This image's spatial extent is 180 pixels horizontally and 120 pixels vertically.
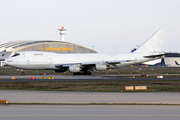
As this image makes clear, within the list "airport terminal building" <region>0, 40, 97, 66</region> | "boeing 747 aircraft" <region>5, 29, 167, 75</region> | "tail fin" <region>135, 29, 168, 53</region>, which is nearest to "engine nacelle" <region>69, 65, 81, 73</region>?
"boeing 747 aircraft" <region>5, 29, 167, 75</region>

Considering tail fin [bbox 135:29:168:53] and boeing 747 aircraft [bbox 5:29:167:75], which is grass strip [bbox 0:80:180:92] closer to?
boeing 747 aircraft [bbox 5:29:167:75]

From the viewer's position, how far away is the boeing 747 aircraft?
51.3m

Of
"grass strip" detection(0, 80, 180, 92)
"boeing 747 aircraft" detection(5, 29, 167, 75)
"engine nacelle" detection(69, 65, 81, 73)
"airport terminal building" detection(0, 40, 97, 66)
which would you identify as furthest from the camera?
"airport terminal building" detection(0, 40, 97, 66)

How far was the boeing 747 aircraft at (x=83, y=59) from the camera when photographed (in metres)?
51.3

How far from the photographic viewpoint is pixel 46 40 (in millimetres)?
139000

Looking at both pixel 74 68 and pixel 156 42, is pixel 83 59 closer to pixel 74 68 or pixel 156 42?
pixel 74 68

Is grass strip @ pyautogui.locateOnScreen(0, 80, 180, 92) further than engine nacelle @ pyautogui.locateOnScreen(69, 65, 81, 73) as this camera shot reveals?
No

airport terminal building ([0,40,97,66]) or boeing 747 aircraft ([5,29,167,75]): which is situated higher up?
airport terminal building ([0,40,97,66])

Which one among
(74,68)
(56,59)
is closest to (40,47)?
(56,59)

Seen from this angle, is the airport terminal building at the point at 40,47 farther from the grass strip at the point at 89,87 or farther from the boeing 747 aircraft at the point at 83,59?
the grass strip at the point at 89,87

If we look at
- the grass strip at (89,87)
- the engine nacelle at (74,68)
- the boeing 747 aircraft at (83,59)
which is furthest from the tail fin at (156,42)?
the grass strip at (89,87)
